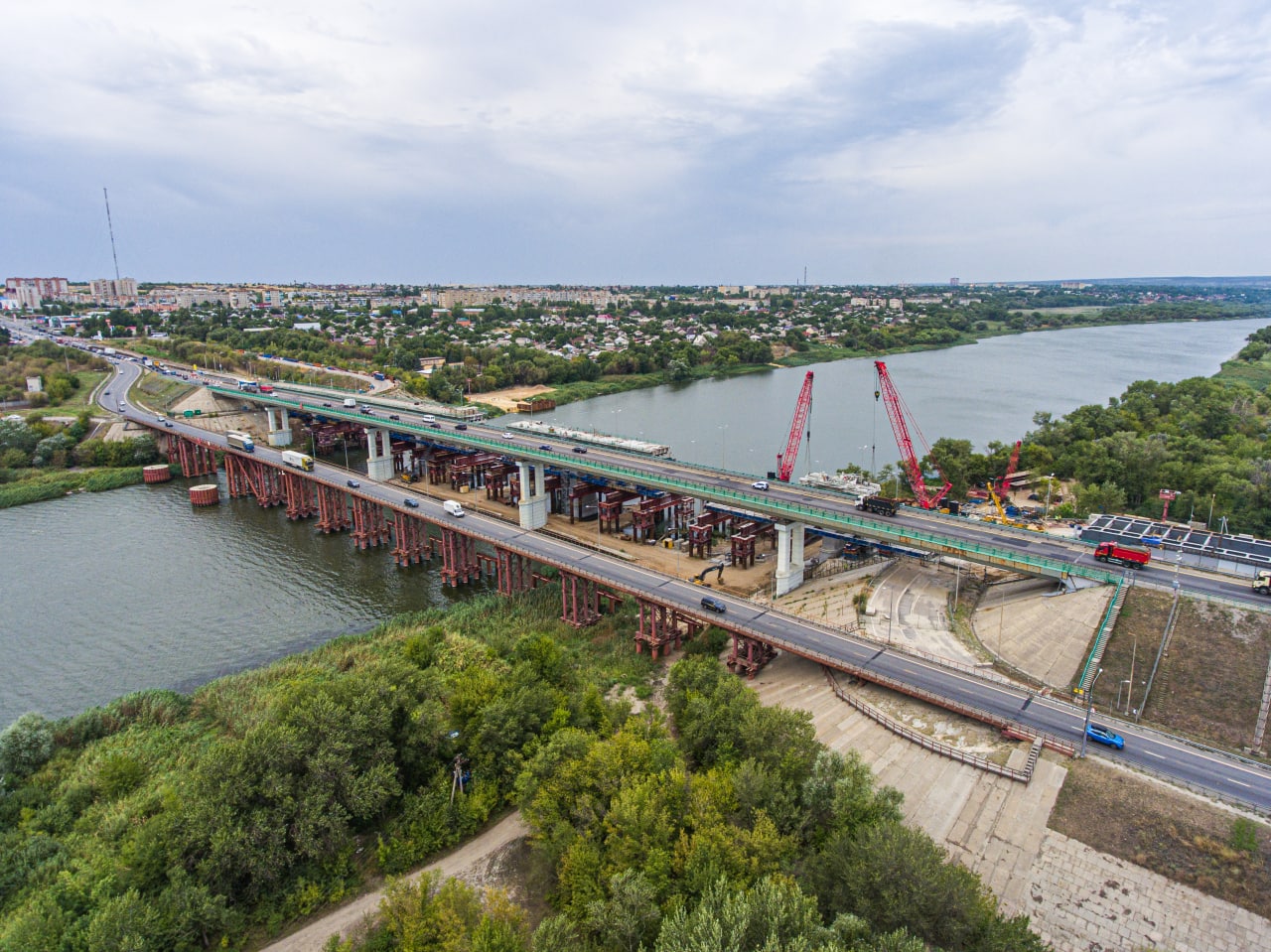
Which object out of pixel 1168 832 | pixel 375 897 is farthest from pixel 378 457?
pixel 1168 832

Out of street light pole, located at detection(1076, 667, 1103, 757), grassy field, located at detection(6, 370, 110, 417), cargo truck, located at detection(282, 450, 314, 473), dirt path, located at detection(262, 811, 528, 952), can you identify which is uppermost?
grassy field, located at detection(6, 370, 110, 417)

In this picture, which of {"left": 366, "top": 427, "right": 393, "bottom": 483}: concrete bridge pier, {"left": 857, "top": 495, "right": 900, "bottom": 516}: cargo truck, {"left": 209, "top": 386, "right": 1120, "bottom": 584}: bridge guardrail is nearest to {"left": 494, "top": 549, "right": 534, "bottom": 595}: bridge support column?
{"left": 209, "top": 386, "right": 1120, "bottom": 584}: bridge guardrail

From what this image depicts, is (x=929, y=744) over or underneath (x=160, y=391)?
underneath

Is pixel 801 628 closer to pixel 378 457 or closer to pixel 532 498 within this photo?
pixel 532 498

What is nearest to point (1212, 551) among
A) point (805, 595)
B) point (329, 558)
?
point (805, 595)

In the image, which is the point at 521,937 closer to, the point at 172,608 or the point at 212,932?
the point at 212,932

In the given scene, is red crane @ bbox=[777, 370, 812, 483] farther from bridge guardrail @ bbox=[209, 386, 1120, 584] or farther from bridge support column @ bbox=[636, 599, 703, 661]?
bridge support column @ bbox=[636, 599, 703, 661]
